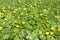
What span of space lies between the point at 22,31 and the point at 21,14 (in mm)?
775

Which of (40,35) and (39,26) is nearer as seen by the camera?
(40,35)

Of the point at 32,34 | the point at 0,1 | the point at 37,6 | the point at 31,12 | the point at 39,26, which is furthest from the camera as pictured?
the point at 0,1

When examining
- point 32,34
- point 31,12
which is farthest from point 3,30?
point 31,12

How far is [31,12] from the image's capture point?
3.59 meters

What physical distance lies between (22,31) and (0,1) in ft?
6.44

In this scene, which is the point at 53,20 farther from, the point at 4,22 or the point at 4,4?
the point at 4,4

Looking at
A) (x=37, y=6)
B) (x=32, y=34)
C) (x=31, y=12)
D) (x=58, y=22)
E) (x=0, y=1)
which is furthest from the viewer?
(x=0, y=1)

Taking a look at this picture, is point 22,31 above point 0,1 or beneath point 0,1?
beneath

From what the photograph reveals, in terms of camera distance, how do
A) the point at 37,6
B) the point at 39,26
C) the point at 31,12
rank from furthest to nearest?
the point at 37,6 → the point at 31,12 → the point at 39,26

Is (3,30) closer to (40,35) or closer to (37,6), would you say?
(40,35)

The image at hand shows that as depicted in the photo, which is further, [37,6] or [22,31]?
[37,6]

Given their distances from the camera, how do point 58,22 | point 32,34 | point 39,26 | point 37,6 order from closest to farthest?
point 32,34 → point 39,26 → point 58,22 → point 37,6

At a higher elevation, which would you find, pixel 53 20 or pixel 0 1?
pixel 0 1

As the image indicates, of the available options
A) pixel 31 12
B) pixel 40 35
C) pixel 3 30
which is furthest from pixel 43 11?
pixel 3 30
